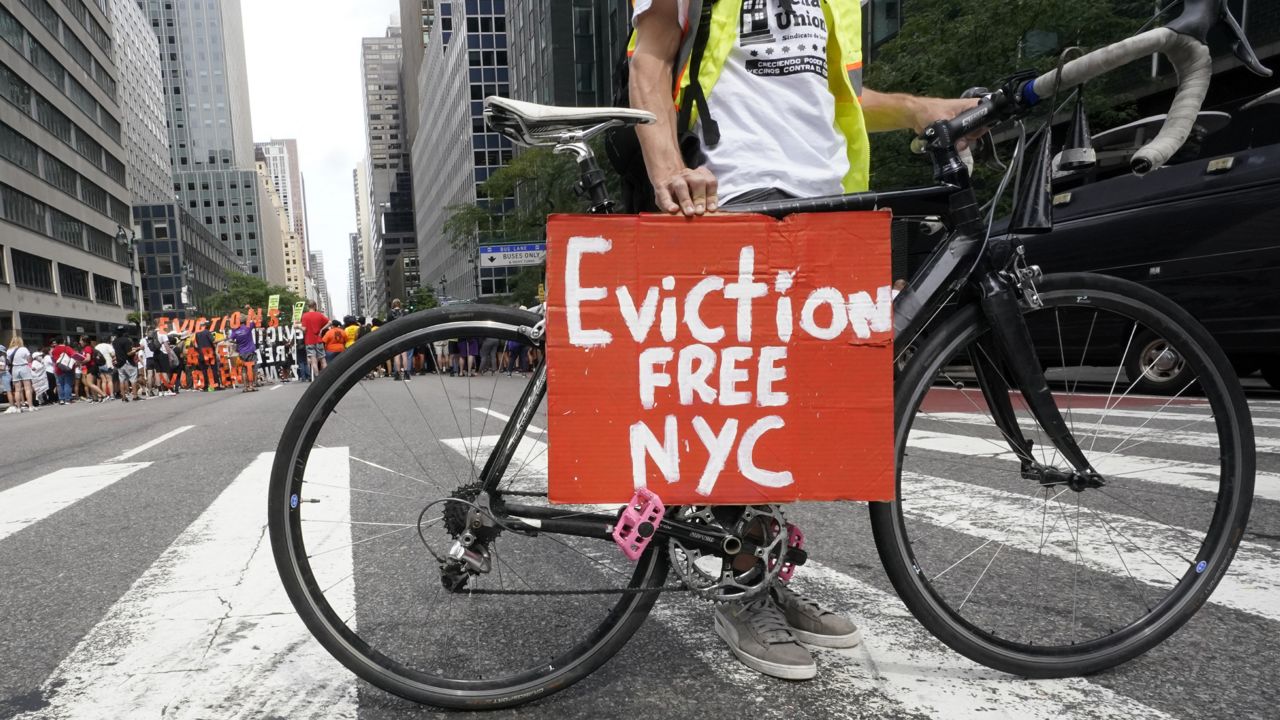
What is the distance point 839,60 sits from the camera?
79.7 inches

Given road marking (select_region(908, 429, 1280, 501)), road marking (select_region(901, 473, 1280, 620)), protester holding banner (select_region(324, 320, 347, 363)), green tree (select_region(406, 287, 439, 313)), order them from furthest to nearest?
protester holding banner (select_region(324, 320, 347, 363))
road marking (select_region(908, 429, 1280, 501))
green tree (select_region(406, 287, 439, 313))
road marking (select_region(901, 473, 1280, 620))

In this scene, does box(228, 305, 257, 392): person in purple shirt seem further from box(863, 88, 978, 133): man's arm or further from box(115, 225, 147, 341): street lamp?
box(863, 88, 978, 133): man's arm

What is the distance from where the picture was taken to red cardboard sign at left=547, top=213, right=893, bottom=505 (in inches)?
63.5

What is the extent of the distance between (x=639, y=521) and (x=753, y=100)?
1.13 metres

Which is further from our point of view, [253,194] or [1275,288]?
[253,194]

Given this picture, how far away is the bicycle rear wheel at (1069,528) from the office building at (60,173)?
48260 millimetres

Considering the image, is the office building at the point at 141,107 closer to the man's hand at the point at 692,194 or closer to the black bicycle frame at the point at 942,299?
the black bicycle frame at the point at 942,299

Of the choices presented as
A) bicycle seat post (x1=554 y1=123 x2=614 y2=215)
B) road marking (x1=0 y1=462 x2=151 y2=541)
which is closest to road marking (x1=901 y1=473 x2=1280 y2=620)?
bicycle seat post (x1=554 y1=123 x2=614 y2=215)

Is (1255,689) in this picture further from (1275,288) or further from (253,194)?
(253,194)

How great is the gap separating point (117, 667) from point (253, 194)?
15231 centimetres

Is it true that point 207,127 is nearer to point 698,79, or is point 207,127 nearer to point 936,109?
point 698,79

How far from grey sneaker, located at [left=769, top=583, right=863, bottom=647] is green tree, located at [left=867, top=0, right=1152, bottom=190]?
11.1 meters

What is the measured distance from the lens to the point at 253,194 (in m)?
134

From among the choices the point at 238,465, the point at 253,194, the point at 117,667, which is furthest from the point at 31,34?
the point at 253,194
